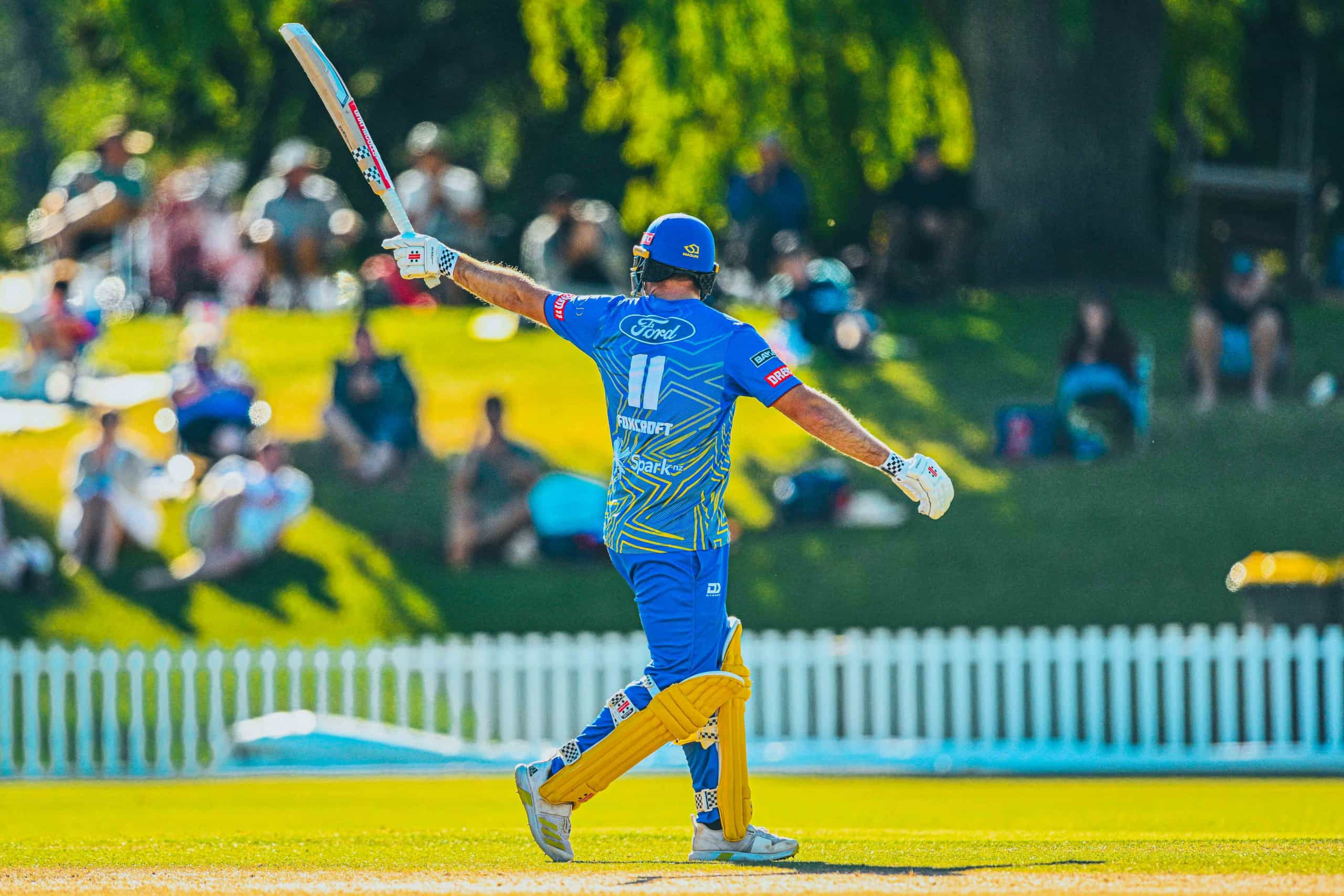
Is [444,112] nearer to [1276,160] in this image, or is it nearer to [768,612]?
[1276,160]

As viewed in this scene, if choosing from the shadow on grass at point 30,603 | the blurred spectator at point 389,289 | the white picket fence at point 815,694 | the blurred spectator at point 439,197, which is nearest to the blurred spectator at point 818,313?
the blurred spectator at point 439,197

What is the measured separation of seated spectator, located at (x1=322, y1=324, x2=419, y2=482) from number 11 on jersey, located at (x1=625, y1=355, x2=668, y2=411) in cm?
1152

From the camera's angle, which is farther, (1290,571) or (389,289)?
(389,289)

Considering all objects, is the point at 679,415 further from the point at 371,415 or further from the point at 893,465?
the point at 371,415

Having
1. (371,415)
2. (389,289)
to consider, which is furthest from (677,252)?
(389,289)

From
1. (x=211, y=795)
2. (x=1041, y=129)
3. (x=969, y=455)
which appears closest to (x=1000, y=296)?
Answer: (x=1041, y=129)

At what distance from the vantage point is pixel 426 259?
25.4 ft

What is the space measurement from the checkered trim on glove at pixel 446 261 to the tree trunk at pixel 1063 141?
15904mm

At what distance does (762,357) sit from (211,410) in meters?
11.9

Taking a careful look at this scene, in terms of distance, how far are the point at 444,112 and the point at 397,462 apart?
16023 millimetres

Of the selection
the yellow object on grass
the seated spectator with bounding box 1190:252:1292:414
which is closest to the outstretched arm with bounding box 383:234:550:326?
the yellow object on grass

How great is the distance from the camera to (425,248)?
7.76 m

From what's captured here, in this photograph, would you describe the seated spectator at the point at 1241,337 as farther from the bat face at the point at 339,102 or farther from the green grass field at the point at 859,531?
the bat face at the point at 339,102

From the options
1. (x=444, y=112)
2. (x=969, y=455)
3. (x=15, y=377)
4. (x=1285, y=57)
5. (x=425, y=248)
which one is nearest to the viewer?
(x=425, y=248)
